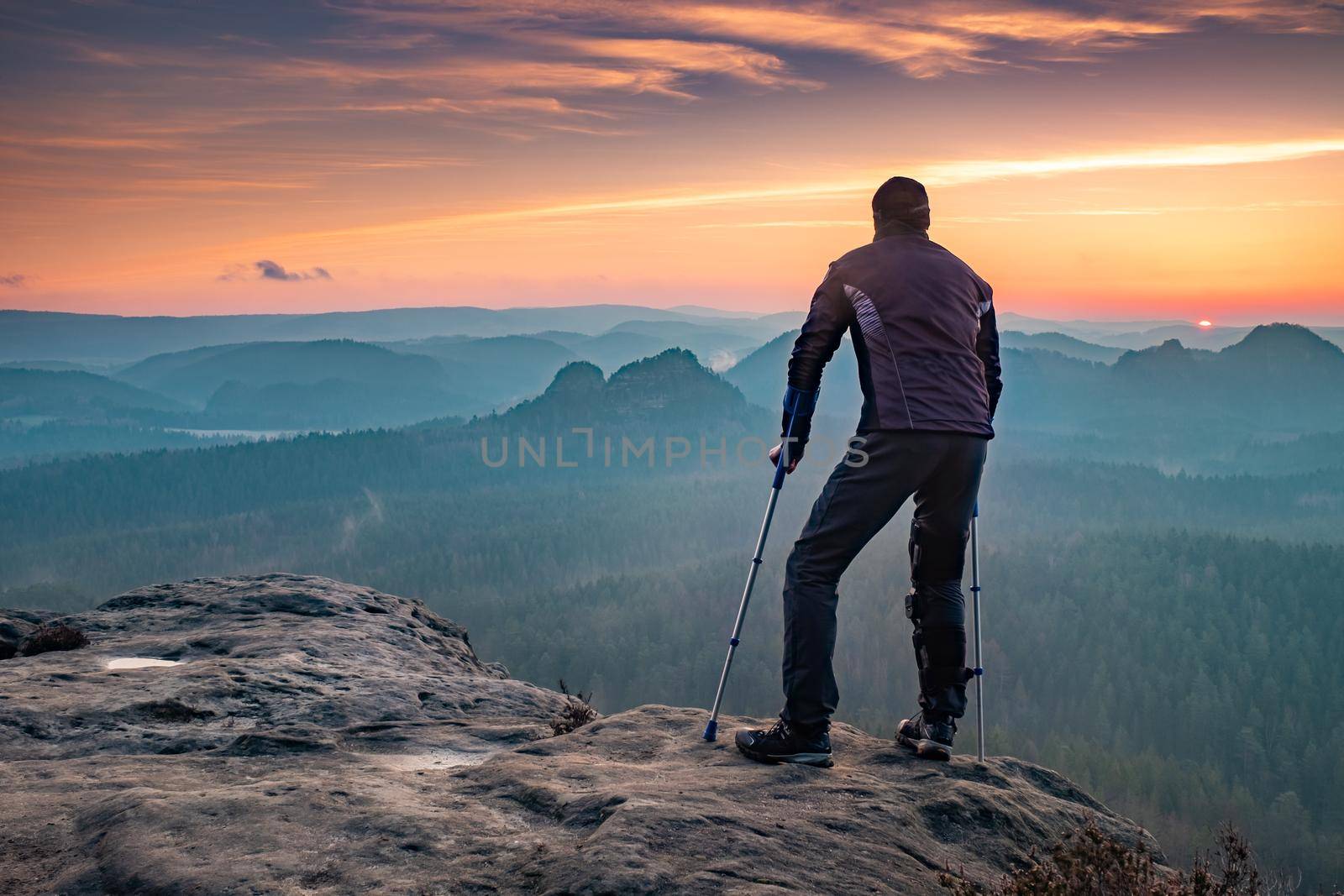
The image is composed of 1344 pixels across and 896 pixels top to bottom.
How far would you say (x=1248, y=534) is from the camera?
631 feet

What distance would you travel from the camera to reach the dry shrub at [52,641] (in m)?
12.3

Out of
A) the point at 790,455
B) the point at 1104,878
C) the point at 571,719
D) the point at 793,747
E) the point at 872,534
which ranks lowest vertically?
the point at 571,719

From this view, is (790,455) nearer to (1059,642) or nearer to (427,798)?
(427,798)

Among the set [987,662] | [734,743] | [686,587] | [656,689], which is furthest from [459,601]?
[734,743]

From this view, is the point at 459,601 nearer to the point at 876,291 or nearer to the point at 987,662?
the point at 987,662

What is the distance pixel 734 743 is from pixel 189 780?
4722mm

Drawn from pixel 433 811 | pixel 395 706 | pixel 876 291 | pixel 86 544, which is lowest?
pixel 86 544

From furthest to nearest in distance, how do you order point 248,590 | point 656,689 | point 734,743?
1. point 656,689
2. point 248,590
3. point 734,743

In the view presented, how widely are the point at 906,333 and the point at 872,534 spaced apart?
5.90 feet

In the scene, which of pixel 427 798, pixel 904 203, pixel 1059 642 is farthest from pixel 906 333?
pixel 1059 642

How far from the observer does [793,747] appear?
793 cm

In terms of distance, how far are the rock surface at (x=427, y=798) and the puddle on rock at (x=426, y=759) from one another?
1.3 inches

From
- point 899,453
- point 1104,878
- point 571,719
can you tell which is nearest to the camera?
point 1104,878

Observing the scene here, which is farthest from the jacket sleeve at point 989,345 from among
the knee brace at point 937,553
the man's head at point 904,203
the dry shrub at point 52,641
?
the dry shrub at point 52,641
